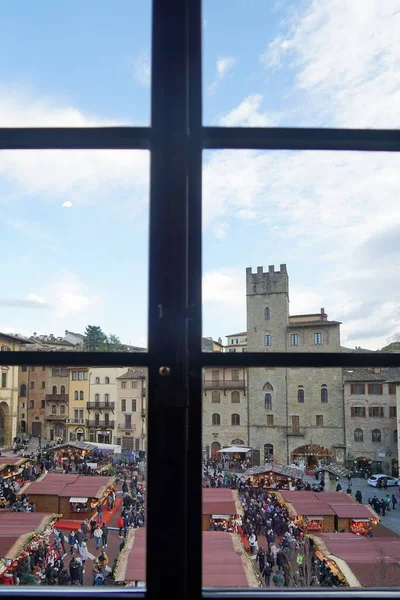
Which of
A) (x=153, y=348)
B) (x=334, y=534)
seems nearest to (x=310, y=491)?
(x=334, y=534)

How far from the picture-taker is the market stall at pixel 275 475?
4.13 feet

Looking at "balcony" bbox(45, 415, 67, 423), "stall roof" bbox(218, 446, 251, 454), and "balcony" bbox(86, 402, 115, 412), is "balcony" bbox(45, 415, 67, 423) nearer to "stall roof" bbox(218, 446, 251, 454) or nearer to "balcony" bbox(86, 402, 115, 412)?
"balcony" bbox(86, 402, 115, 412)

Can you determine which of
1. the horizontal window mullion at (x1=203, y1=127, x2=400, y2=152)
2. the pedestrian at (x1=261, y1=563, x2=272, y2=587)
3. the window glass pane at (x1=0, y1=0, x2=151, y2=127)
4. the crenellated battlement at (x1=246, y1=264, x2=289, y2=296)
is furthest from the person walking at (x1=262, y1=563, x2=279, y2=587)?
the window glass pane at (x1=0, y1=0, x2=151, y2=127)

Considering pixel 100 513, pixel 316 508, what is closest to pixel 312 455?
pixel 316 508

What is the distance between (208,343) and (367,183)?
58 centimetres

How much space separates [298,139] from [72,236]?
0.58m

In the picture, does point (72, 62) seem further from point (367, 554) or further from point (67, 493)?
point (367, 554)

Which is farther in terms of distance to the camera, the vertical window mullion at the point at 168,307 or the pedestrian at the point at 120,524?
the pedestrian at the point at 120,524

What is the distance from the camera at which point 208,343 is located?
1015mm

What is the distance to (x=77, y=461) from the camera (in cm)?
130

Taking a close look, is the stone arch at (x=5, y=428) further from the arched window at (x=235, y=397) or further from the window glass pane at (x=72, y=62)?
the window glass pane at (x=72, y=62)

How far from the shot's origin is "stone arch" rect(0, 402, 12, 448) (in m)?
1.19

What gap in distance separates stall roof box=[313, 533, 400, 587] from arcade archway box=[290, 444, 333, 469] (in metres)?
0.22

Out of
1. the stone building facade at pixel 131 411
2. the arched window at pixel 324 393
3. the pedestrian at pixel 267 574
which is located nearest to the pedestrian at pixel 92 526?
the stone building facade at pixel 131 411
